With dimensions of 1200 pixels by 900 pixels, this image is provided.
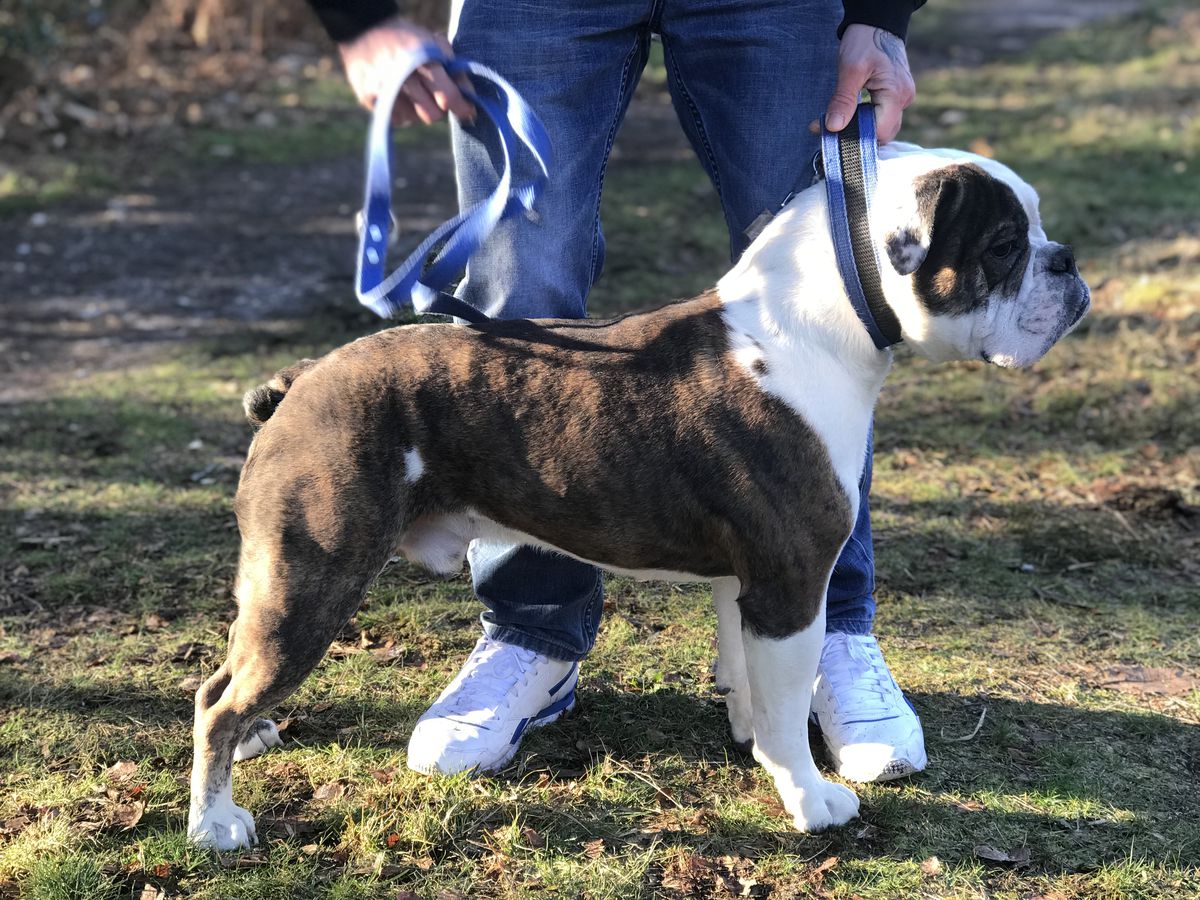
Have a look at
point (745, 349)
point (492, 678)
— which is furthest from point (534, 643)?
point (745, 349)

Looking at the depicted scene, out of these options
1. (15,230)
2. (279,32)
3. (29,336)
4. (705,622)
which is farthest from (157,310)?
(279,32)

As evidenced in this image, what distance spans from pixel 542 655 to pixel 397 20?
166 centimetres

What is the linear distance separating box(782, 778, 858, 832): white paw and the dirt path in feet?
15.1

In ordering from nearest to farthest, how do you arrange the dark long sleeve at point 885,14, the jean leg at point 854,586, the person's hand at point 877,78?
1. the person's hand at point 877,78
2. the dark long sleeve at point 885,14
3. the jean leg at point 854,586

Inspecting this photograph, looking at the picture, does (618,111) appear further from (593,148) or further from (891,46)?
(891,46)

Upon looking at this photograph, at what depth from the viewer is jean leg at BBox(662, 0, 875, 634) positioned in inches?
119

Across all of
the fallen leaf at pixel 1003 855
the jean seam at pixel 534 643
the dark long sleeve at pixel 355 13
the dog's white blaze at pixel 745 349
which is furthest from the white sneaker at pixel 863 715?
the dark long sleeve at pixel 355 13

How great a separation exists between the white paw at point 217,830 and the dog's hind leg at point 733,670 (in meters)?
1.28

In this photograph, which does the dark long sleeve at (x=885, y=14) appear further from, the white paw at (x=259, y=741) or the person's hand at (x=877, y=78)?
the white paw at (x=259, y=741)

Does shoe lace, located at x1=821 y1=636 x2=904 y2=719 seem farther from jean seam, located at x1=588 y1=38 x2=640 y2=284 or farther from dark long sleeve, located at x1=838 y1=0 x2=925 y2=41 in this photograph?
dark long sleeve, located at x1=838 y1=0 x2=925 y2=41

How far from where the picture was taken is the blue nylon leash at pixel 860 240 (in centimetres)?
270

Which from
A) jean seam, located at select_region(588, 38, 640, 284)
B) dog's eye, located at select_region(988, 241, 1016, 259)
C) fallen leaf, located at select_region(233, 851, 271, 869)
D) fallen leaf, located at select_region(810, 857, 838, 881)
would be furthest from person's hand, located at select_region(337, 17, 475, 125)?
fallen leaf, located at select_region(810, 857, 838, 881)

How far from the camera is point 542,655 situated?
3334 mm

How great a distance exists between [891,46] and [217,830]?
2523 millimetres
